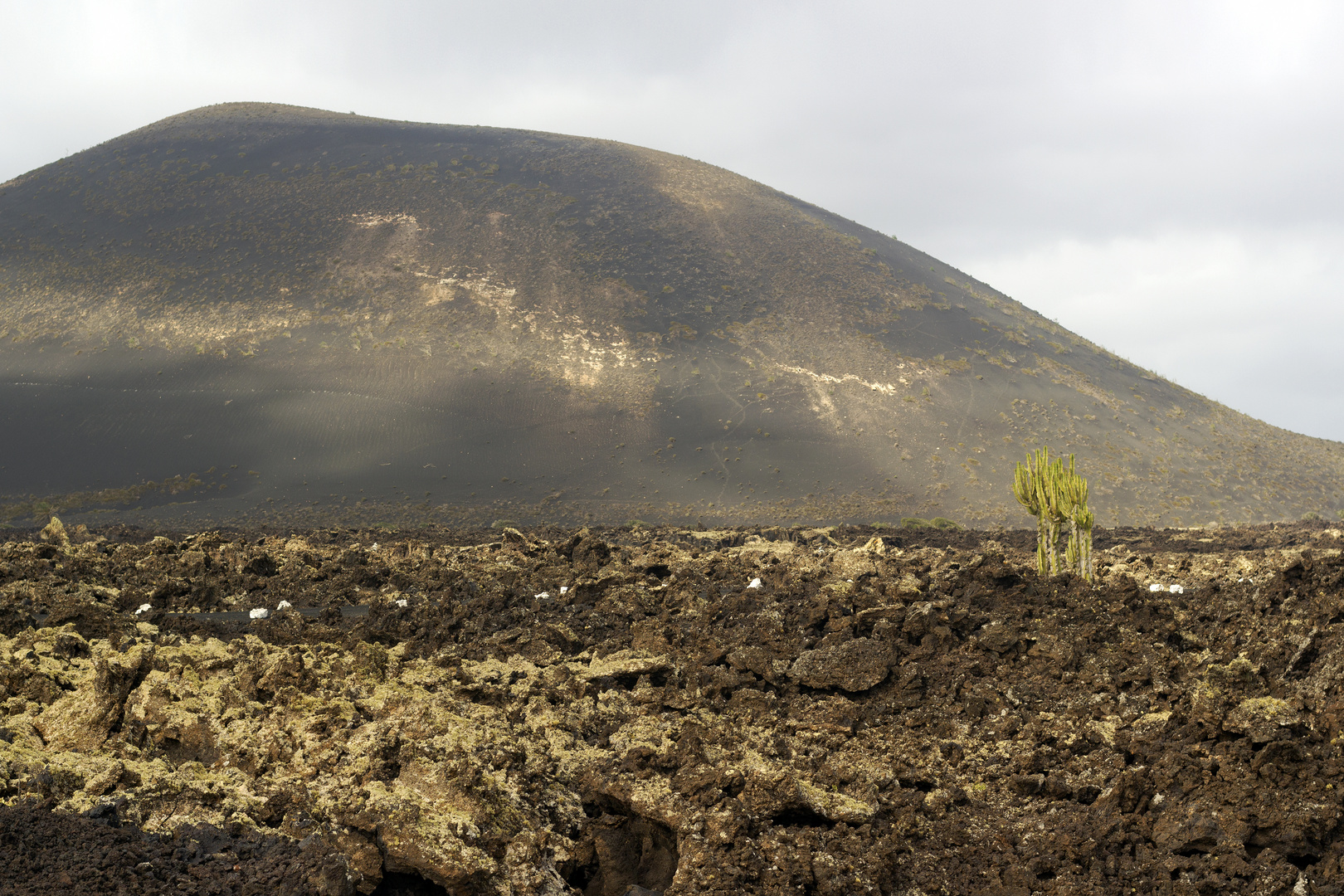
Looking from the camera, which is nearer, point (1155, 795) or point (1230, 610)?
point (1155, 795)

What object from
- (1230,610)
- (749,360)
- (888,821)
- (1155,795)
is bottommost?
(888,821)

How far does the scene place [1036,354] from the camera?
183 ft

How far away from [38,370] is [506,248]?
2354 cm

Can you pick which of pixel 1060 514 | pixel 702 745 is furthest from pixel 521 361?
pixel 702 745

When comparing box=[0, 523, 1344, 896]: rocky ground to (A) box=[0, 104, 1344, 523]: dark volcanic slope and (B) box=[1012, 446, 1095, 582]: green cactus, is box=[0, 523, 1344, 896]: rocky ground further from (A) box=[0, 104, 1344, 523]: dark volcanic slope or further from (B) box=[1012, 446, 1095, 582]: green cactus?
(A) box=[0, 104, 1344, 523]: dark volcanic slope

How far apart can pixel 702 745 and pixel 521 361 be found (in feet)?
141

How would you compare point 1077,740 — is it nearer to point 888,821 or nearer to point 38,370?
point 888,821

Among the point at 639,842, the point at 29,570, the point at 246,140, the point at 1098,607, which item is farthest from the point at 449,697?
the point at 246,140

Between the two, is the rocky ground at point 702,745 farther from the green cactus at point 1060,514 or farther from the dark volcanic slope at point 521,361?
the dark volcanic slope at point 521,361

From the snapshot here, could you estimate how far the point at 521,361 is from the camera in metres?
48.8

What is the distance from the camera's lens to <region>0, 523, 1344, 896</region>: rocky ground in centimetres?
553

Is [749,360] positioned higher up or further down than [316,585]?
higher up

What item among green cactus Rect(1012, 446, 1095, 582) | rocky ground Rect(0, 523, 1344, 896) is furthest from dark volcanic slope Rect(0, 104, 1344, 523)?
rocky ground Rect(0, 523, 1344, 896)

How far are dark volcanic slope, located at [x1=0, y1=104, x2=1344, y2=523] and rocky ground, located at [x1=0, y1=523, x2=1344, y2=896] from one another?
28.4 m
